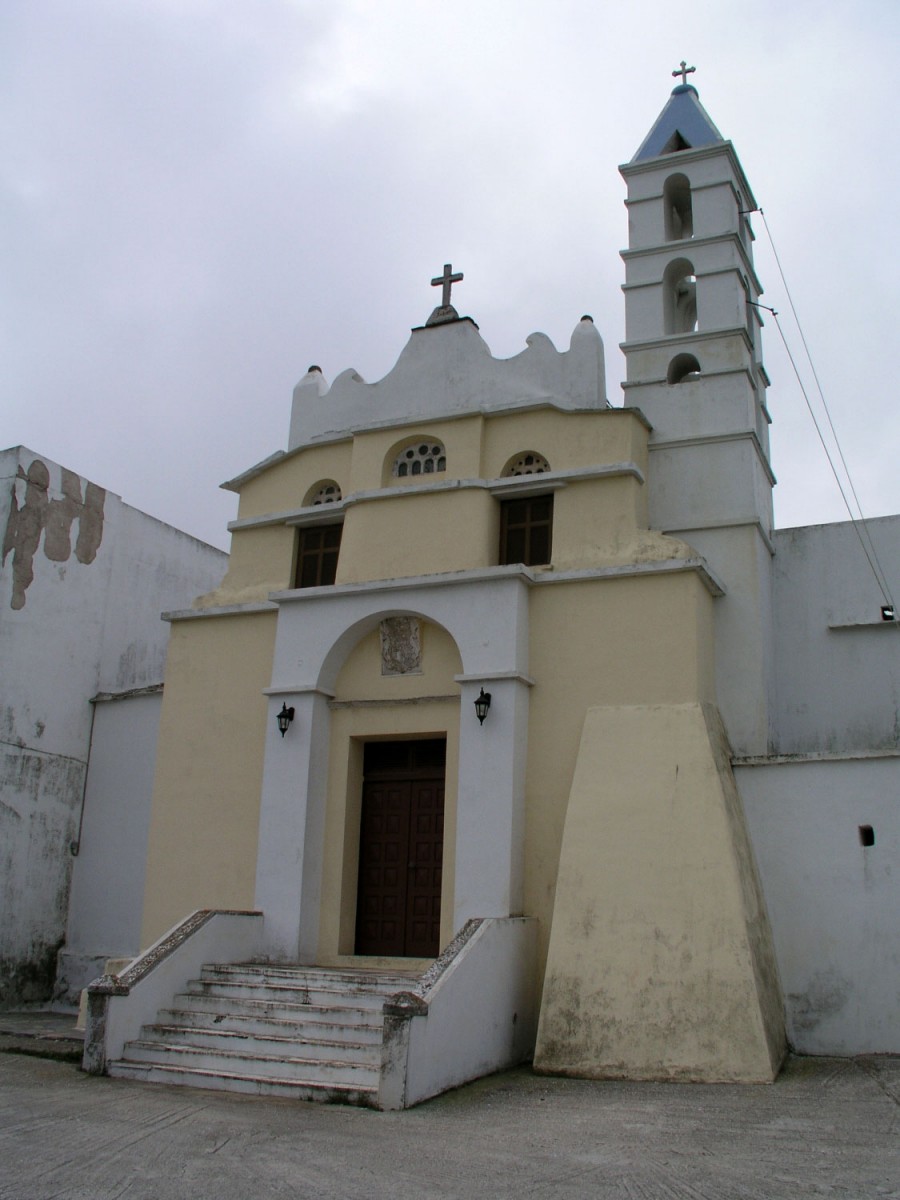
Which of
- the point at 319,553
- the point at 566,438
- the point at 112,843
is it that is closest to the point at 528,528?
the point at 566,438

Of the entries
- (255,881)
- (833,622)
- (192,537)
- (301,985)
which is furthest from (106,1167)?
(192,537)

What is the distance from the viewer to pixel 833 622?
44.1ft

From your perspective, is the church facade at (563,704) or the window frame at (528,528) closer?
the church facade at (563,704)

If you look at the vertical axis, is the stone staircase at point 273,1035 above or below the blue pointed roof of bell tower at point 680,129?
below

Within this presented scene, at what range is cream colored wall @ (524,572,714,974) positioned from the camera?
11.5m

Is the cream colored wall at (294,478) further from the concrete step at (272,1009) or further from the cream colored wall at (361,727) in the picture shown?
the concrete step at (272,1009)

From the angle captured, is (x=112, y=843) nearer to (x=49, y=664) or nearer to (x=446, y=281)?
(x=49, y=664)

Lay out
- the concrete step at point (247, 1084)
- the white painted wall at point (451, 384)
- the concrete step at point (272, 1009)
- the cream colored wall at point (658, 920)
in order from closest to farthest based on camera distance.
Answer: the concrete step at point (247, 1084), the cream colored wall at point (658, 920), the concrete step at point (272, 1009), the white painted wall at point (451, 384)

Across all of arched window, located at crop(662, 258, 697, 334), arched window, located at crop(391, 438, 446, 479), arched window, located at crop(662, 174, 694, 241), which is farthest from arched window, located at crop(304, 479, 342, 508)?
arched window, located at crop(662, 174, 694, 241)

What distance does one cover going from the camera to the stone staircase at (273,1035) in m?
9.05

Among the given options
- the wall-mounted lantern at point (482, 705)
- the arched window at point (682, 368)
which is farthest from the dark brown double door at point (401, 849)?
the arched window at point (682, 368)

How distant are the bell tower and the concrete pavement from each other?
448 centimetres

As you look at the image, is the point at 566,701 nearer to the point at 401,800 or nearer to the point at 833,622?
the point at 401,800

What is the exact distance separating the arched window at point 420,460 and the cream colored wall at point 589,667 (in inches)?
105
